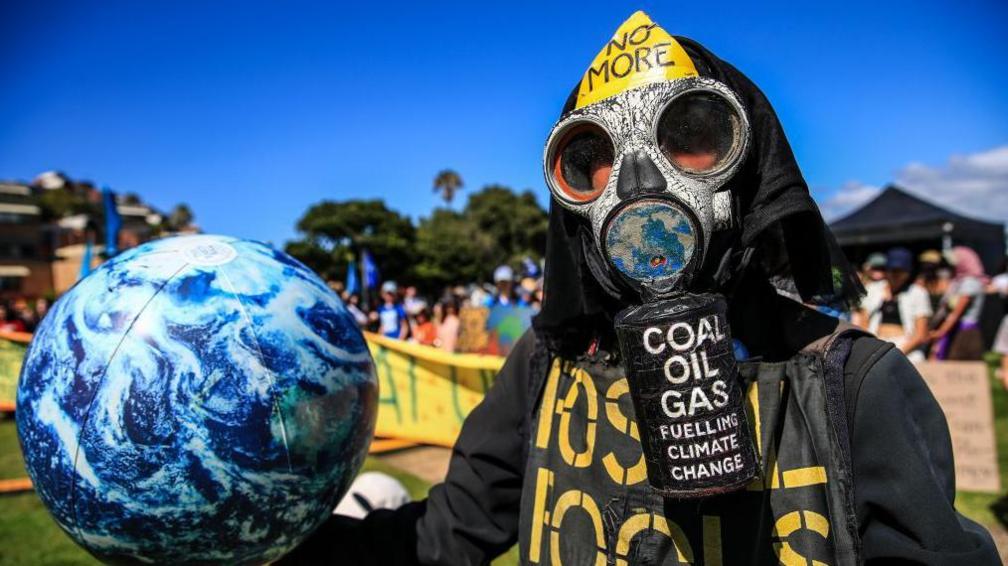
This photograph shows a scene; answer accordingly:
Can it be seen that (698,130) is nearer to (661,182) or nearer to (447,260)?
(661,182)

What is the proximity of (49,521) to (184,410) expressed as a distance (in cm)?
Answer: 529

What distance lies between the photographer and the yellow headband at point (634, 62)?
1.39 m

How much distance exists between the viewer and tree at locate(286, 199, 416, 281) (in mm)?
43688

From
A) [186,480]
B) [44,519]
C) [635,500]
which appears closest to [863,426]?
[635,500]

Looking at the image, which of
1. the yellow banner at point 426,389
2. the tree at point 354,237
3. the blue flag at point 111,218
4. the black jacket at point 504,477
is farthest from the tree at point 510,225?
the black jacket at point 504,477

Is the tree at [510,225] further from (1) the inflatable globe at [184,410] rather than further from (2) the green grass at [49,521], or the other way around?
(1) the inflatable globe at [184,410]

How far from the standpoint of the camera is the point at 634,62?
1417 mm

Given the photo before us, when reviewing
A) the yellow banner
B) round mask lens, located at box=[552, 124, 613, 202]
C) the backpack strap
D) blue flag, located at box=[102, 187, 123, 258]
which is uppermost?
blue flag, located at box=[102, 187, 123, 258]

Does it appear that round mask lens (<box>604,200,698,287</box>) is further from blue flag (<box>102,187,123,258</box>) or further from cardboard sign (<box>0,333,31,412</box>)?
blue flag (<box>102,187,123,258</box>)

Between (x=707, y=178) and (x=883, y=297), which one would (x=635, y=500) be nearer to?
(x=707, y=178)

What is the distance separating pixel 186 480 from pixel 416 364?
16.1 ft

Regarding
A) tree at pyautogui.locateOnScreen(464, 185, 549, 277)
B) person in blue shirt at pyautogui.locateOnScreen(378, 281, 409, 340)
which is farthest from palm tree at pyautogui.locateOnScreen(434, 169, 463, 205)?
person in blue shirt at pyautogui.locateOnScreen(378, 281, 409, 340)

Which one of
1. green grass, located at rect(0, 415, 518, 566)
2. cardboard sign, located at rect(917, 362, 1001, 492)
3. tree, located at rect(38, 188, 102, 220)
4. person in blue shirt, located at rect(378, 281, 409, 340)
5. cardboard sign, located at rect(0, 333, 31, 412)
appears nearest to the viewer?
green grass, located at rect(0, 415, 518, 566)

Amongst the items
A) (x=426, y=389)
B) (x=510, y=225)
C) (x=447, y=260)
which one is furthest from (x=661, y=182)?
(x=510, y=225)
